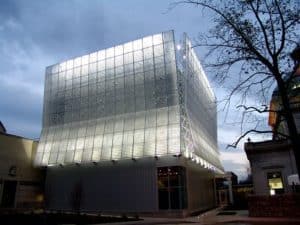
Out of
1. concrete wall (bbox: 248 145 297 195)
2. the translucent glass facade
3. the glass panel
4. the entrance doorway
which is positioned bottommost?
the entrance doorway

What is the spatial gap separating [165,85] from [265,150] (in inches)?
608

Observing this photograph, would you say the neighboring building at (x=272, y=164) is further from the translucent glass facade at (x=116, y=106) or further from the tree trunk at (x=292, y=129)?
the tree trunk at (x=292, y=129)

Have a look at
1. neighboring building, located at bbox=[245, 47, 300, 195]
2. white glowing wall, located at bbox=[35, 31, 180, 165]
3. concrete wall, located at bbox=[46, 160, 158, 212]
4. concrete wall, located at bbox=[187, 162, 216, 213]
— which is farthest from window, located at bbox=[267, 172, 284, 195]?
concrete wall, located at bbox=[46, 160, 158, 212]

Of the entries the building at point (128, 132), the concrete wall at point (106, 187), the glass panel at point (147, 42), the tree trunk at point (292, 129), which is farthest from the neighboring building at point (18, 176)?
the tree trunk at point (292, 129)

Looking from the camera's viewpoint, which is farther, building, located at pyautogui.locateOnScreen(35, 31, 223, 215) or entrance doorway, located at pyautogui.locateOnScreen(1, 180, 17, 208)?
entrance doorway, located at pyautogui.locateOnScreen(1, 180, 17, 208)

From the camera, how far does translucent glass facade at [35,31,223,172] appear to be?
4053 centimetres

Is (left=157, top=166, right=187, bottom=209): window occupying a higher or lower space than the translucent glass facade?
lower

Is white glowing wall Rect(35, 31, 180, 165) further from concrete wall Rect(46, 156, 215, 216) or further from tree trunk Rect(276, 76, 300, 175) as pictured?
tree trunk Rect(276, 76, 300, 175)

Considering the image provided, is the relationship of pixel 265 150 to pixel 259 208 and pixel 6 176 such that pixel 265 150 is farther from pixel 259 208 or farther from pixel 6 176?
pixel 6 176

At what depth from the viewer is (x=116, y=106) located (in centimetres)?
4572

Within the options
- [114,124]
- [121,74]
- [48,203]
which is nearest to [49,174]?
[48,203]

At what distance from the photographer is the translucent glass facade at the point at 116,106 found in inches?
1596

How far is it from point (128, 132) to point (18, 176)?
1971 centimetres

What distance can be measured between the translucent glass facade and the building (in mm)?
149
